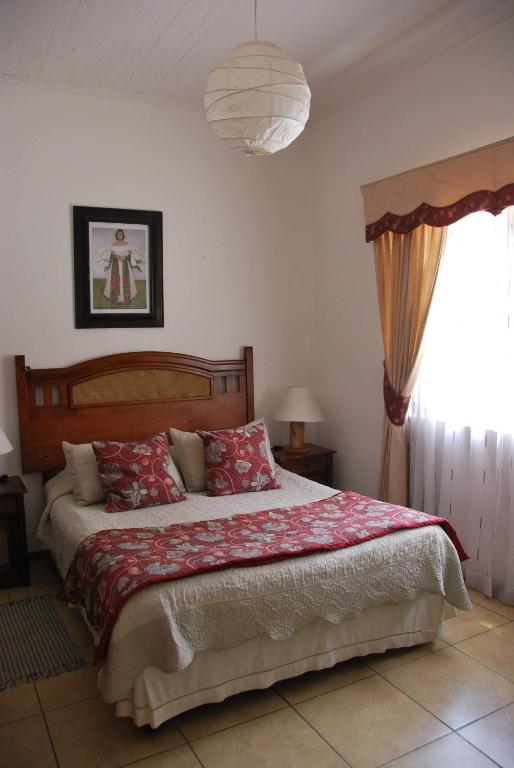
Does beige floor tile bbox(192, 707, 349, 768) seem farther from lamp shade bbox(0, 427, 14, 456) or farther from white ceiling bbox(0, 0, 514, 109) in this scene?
white ceiling bbox(0, 0, 514, 109)

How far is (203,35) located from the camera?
10.5ft

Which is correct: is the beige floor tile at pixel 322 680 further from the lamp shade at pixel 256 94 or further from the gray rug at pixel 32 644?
the lamp shade at pixel 256 94

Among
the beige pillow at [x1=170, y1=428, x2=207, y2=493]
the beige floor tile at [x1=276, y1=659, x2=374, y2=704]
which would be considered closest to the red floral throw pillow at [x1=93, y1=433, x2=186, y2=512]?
the beige pillow at [x1=170, y1=428, x2=207, y2=493]

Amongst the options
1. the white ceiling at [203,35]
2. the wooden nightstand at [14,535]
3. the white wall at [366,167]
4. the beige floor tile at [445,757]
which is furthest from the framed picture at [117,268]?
the beige floor tile at [445,757]

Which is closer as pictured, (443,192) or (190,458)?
(443,192)

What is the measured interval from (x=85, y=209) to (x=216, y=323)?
1.10 m

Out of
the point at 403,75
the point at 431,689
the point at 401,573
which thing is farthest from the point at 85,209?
the point at 431,689

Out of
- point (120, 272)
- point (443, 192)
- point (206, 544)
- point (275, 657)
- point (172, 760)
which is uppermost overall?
point (443, 192)

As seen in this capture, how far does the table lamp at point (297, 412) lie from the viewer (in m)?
4.25

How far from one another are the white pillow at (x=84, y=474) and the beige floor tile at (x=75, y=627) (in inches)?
21.4

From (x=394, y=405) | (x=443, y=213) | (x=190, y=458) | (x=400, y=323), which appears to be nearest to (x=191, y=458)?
(x=190, y=458)

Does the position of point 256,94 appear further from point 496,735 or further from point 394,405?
point 496,735

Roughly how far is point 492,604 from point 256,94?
2.65 m

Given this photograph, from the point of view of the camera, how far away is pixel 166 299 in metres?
4.19
